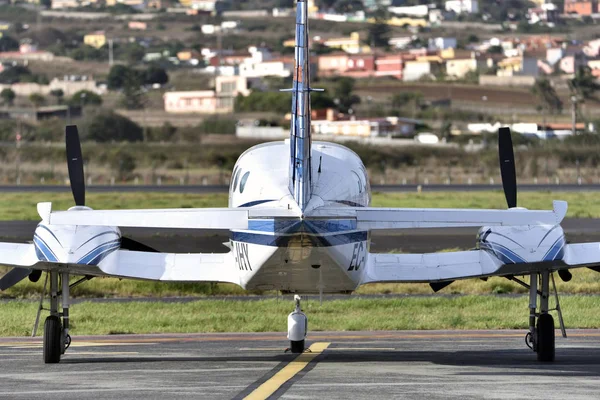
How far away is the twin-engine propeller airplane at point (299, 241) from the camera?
17.8 m

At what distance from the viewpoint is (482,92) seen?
165m

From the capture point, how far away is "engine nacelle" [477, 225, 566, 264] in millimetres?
20641

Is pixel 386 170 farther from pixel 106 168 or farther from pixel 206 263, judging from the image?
pixel 206 263

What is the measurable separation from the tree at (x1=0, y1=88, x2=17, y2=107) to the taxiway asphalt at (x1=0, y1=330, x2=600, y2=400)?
143246mm

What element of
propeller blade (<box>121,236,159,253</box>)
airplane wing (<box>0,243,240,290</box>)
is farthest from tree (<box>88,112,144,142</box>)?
airplane wing (<box>0,243,240,290</box>)

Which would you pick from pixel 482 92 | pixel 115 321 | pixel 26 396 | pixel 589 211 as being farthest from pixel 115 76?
pixel 26 396

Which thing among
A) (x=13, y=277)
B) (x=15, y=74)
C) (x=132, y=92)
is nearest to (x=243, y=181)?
(x=13, y=277)

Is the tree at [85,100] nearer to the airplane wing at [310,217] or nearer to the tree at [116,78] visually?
the tree at [116,78]

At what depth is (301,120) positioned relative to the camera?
18578mm

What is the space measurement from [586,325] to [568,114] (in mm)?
119348

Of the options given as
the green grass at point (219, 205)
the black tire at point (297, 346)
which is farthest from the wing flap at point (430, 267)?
the green grass at point (219, 205)

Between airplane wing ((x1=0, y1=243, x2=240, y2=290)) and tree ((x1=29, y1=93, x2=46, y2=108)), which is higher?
airplane wing ((x1=0, y1=243, x2=240, y2=290))

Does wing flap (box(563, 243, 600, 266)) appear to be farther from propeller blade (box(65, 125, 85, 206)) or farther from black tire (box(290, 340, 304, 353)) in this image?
propeller blade (box(65, 125, 85, 206))

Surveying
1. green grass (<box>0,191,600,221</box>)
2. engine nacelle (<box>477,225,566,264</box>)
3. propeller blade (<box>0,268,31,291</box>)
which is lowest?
green grass (<box>0,191,600,221</box>)
